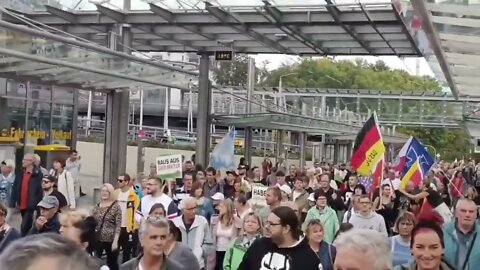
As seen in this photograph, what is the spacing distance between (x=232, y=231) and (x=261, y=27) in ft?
36.4

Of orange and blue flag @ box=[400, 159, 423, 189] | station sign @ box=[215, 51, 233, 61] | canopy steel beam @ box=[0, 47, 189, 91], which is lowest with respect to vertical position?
orange and blue flag @ box=[400, 159, 423, 189]

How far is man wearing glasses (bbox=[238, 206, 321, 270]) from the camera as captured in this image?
5.96 metres

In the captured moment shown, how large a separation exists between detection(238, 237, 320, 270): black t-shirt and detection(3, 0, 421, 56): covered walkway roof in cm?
1157

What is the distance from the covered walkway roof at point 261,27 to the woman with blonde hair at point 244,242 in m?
9.91

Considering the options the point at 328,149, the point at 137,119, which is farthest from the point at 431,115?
the point at 137,119

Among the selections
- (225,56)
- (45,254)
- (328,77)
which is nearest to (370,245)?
(45,254)

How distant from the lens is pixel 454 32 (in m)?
11.2

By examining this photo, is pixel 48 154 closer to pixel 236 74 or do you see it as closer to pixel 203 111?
pixel 203 111

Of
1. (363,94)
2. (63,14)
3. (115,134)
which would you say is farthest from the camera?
(363,94)

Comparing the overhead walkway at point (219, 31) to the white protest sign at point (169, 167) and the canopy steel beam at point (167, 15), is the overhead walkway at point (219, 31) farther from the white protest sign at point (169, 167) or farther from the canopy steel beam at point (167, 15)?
the white protest sign at point (169, 167)

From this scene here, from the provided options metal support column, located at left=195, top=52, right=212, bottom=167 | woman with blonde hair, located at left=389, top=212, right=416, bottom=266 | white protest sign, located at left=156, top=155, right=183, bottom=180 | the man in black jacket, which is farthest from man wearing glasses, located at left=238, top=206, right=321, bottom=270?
metal support column, located at left=195, top=52, right=212, bottom=167

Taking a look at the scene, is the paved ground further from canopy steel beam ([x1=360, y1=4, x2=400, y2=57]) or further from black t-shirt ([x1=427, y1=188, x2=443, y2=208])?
black t-shirt ([x1=427, y1=188, x2=443, y2=208])

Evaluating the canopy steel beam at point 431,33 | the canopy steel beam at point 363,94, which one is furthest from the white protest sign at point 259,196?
the canopy steel beam at point 363,94

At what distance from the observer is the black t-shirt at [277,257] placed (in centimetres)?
593
